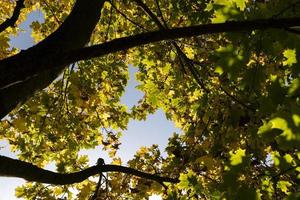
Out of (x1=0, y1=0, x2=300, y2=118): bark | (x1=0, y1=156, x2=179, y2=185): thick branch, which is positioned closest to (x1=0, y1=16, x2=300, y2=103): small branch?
(x1=0, y1=0, x2=300, y2=118): bark

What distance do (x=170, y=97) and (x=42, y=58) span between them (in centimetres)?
706

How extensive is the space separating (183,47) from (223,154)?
13.4 feet

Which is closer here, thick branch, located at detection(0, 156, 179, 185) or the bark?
the bark

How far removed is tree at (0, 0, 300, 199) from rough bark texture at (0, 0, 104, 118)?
1 cm

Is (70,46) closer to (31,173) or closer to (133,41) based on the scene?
(31,173)

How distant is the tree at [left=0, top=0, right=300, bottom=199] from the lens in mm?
2406

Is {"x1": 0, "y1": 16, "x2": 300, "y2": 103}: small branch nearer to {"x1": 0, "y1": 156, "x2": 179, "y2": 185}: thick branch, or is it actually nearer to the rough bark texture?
the rough bark texture

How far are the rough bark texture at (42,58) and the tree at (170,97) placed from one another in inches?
0.4

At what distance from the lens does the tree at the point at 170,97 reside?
2.41m

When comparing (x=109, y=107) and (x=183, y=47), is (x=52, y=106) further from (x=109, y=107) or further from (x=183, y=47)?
(x=183, y=47)

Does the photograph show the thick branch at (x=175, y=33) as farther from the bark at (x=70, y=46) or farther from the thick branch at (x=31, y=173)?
the thick branch at (x=31, y=173)

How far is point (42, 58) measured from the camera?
94.4 inches

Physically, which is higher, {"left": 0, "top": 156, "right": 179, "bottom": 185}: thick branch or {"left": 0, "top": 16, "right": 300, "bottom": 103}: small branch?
{"left": 0, "top": 156, "right": 179, "bottom": 185}: thick branch

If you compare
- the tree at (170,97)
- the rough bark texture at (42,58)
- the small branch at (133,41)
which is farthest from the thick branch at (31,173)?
the small branch at (133,41)
